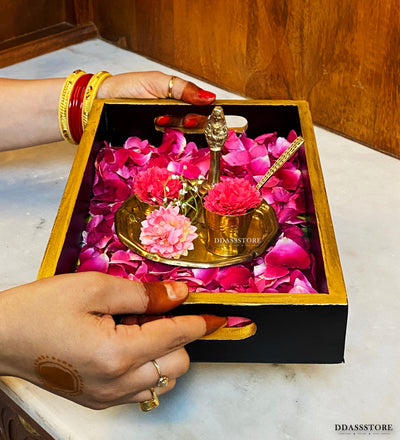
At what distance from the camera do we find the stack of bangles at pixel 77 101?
1040 millimetres

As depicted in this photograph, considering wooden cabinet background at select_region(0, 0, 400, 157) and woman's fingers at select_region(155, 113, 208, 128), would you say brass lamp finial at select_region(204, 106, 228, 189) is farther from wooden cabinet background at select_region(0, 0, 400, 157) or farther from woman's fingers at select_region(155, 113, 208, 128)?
wooden cabinet background at select_region(0, 0, 400, 157)

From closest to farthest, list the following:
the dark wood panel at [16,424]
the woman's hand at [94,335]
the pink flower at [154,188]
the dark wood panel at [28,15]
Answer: the woman's hand at [94,335] → the dark wood panel at [16,424] → the pink flower at [154,188] → the dark wood panel at [28,15]

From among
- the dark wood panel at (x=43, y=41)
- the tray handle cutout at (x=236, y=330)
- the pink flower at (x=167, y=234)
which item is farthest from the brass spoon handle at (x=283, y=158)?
the dark wood panel at (x=43, y=41)

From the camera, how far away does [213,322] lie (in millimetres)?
644

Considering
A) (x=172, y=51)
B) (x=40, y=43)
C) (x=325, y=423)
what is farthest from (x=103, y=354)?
(x=40, y=43)

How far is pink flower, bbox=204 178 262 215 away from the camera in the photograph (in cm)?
77

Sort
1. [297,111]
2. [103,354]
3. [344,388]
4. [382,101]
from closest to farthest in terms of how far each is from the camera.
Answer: [103,354] → [344,388] → [297,111] → [382,101]

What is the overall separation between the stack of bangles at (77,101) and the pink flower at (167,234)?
301 millimetres

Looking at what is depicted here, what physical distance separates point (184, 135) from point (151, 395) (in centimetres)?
46

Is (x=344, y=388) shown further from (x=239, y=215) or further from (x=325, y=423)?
(x=239, y=215)

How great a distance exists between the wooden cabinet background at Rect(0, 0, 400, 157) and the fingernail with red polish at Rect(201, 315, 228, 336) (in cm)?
60

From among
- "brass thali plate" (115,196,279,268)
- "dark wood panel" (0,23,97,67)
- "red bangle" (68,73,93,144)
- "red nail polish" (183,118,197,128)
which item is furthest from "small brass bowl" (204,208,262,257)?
"dark wood panel" (0,23,97,67)

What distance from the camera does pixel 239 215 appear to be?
78 cm

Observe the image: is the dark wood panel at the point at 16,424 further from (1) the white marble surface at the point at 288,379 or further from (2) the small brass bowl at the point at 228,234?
(2) the small brass bowl at the point at 228,234
